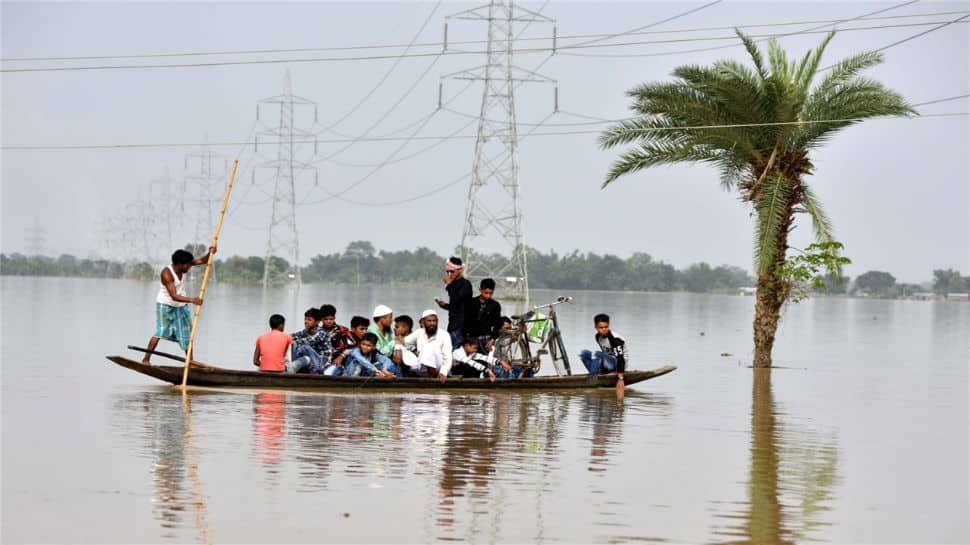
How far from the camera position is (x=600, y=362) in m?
20.3

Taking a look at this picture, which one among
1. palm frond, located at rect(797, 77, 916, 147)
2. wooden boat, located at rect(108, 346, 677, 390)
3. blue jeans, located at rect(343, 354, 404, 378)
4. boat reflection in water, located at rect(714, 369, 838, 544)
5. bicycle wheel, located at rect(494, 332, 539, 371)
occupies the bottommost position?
boat reflection in water, located at rect(714, 369, 838, 544)

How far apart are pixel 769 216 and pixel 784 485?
15.2m

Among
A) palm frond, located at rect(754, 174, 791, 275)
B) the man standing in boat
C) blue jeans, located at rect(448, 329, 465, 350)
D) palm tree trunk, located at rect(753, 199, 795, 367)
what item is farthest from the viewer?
palm tree trunk, located at rect(753, 199, 795, 367)

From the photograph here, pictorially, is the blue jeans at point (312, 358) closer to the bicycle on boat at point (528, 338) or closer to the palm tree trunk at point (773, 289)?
the bicycle on boat at point (528, 338)

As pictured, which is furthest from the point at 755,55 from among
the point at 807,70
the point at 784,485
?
the point at 784,485

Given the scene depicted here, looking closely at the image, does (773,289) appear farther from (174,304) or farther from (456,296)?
(174,304)

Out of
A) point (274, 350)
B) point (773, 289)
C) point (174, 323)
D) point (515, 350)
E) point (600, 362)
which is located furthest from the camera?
point (773, 289)

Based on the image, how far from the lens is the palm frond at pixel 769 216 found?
87.0 feet

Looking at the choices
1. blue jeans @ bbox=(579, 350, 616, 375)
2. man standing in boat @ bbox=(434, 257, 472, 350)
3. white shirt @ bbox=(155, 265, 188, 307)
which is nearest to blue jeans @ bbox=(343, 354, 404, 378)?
man standing in boat @ bbox=(434, 257, 472, 350)

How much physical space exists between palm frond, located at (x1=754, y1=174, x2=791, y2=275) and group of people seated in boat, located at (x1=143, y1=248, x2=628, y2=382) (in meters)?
9.20

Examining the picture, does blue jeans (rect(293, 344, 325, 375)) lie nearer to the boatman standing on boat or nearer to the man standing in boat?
the boatman standing on boat

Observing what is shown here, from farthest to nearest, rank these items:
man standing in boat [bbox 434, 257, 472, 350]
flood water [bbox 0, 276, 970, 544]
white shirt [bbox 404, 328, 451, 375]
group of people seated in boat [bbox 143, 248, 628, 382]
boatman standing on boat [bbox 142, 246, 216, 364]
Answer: man standing in boat [bbox 434, 257, 472, 350]
white shirt [bbox 404, 328, 451, 375]
group of people seated in boat [bbox 143, 248, 628, 382]
boatman standing on boat [bbox 142, 246, 216, 364]
flood water [bbox 0, 276, 970, 544]

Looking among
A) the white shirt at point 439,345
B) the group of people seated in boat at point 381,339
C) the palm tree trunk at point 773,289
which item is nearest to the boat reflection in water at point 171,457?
the group of people seated in boat at point 381,339

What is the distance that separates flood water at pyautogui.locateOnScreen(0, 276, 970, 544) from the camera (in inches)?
383
